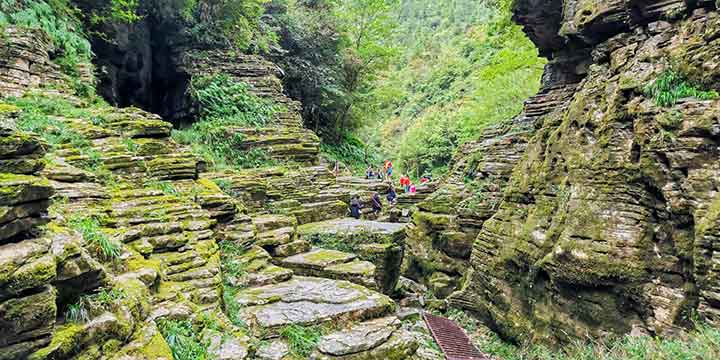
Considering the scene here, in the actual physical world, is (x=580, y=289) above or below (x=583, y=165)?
below

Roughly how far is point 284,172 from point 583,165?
9666 mm

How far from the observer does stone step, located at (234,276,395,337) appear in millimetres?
7062

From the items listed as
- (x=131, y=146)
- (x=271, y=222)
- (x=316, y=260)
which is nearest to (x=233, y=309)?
(x=316, y=260)

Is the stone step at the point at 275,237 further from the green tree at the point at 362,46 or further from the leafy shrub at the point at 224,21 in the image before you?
the green tree at the point at 362,46

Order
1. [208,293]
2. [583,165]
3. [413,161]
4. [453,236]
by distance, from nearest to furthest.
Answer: [208,293] < [583,165] < [453,236] < [413,161]

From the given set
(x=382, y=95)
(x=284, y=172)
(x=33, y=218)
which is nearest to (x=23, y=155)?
(x=33, y=218)

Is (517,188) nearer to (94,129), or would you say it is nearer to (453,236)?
(453,236)

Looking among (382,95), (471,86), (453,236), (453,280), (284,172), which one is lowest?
(453,280)

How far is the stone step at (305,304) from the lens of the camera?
706 centimetres

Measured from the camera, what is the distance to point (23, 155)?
164 inches

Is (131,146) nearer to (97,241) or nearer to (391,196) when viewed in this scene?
(97,241)

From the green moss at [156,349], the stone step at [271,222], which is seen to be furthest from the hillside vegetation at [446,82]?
the green moss at [156,349]

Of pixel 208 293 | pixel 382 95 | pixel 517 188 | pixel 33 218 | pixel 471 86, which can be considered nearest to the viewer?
pixel 33 218

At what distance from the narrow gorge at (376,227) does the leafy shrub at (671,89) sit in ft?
0.13
